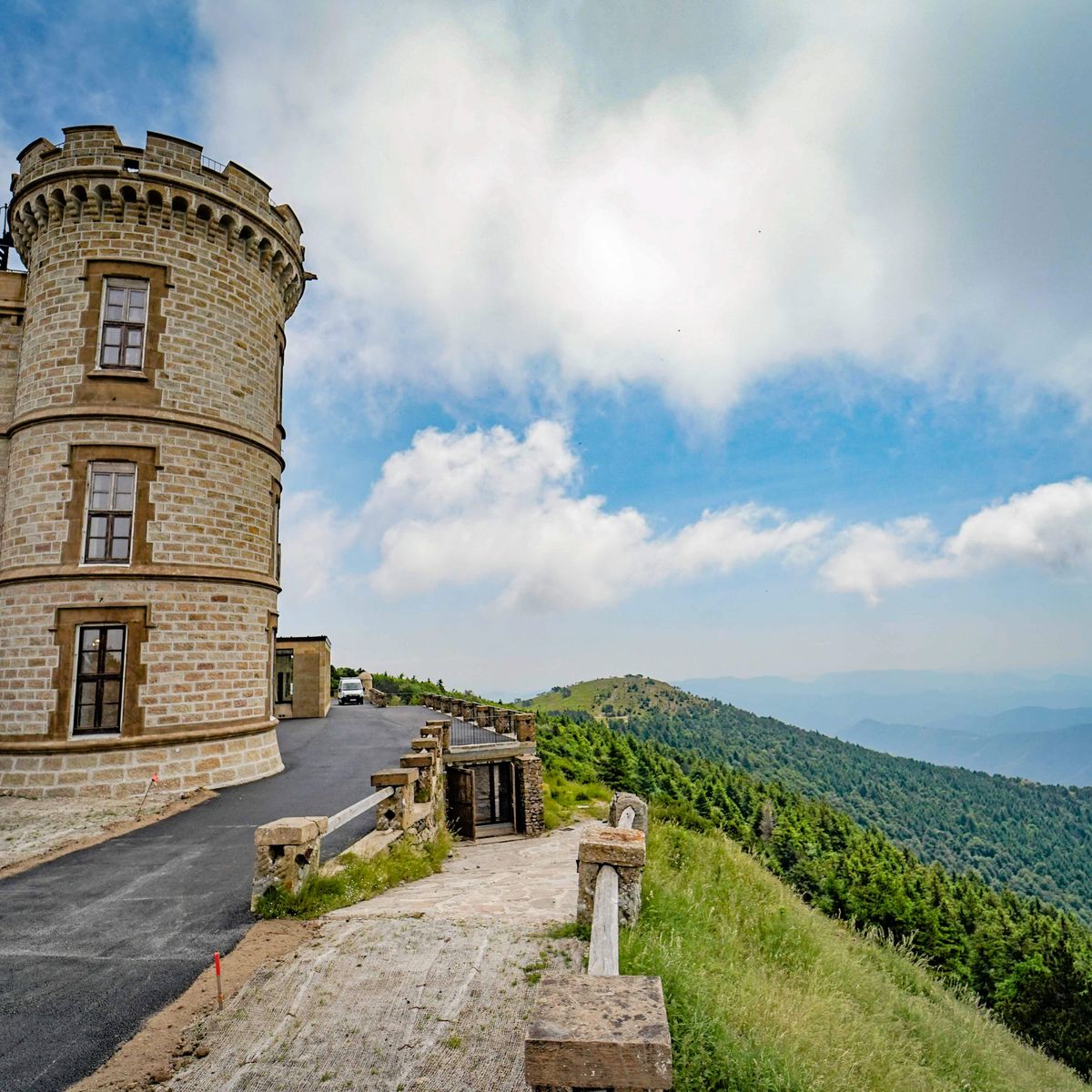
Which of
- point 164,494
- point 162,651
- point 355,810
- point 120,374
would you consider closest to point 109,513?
point 164,494

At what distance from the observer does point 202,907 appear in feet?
24.3

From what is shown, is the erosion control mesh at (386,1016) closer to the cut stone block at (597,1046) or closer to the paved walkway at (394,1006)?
the paved walkway at (394,1006)

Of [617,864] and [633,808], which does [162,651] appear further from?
[617,864]

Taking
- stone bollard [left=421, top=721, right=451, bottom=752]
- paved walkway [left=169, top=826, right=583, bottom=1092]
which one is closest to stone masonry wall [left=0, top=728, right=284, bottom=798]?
stone bollard [left=421, top=721, right=451, bottom=752]

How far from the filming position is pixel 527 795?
21.1 meters

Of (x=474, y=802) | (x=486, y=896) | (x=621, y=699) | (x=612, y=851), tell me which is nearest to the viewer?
(x=612, y=851)

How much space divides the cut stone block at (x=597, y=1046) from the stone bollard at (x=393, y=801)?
8116mm

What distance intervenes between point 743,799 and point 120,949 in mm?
50190

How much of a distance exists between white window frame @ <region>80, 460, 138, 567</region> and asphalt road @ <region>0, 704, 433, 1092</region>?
510 centimetres

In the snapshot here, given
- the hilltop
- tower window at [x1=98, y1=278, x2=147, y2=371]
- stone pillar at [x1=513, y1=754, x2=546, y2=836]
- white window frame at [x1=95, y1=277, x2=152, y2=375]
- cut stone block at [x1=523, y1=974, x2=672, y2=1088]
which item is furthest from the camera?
the hilltop

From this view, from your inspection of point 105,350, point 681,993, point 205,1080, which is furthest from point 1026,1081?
point 105,350

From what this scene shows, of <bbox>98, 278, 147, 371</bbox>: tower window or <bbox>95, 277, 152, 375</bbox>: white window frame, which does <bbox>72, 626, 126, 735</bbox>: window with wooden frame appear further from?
<bbox>98, 278, 147, 371</bbox>: tower window

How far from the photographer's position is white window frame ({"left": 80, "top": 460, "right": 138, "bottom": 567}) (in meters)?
13.3

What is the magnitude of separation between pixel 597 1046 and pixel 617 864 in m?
3.52
